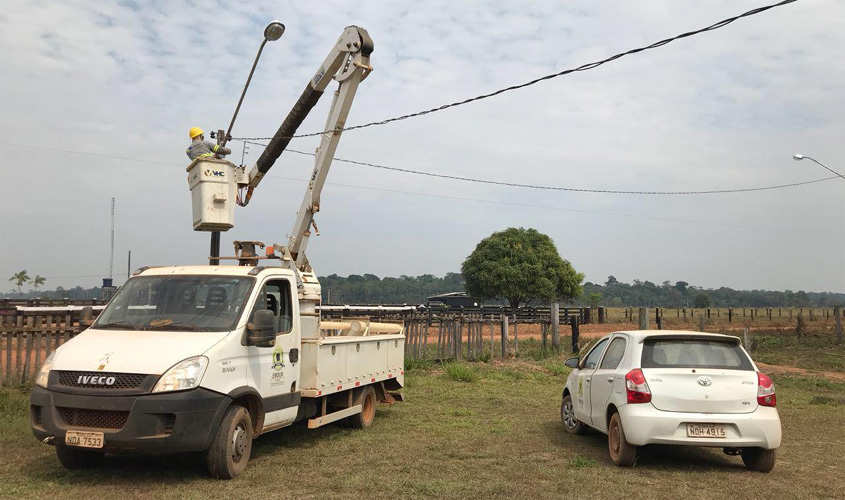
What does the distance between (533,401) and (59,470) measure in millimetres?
8493

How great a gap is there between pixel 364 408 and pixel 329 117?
239 inches

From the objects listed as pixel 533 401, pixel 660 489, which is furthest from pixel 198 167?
pixel 660 489

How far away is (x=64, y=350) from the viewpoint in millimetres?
6680

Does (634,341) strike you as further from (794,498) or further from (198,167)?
(198,167)

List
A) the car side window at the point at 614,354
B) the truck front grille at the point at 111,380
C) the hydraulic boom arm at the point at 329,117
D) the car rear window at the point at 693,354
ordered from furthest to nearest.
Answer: the hydraulic boom arm at the point at 329,117 → the car side window at the point at 614,354 → the car rear window at the point at 693,354 → the truck front grille at the point at 111,380

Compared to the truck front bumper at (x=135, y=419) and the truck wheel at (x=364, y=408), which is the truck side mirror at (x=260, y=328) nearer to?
the truck front bumper at (x=135, y=419)

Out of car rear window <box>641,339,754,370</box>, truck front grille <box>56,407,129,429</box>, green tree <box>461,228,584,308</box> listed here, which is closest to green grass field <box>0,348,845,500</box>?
truck front grille <box>56,407,129,429</box>

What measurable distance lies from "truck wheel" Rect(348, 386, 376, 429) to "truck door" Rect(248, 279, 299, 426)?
6.12ft

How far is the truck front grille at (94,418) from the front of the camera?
20.3 feet

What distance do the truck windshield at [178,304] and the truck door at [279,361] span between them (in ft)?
0.97

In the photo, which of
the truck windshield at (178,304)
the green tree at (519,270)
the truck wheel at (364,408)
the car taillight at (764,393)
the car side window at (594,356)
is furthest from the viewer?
the green tree at (519,270)

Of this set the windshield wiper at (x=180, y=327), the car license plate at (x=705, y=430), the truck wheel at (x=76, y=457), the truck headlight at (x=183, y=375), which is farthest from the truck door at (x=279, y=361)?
the car license plate at (x=705, y=430)

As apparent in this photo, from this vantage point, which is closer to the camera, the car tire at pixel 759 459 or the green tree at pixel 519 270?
the car tire at pixel 759 459

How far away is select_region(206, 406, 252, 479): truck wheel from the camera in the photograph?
659 centimetres
